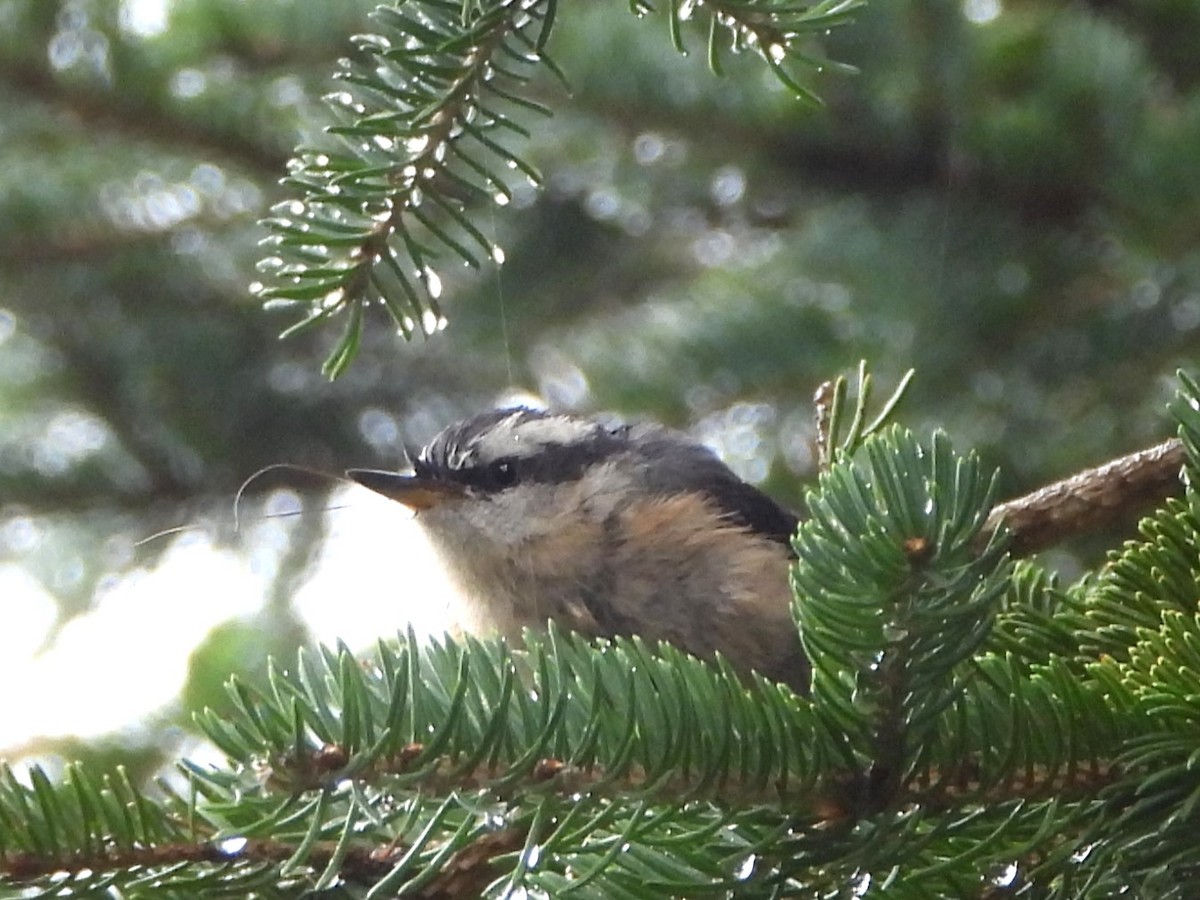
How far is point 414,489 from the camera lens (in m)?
2.47

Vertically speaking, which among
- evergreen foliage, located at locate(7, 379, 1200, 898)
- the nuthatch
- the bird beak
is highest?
the bird beak

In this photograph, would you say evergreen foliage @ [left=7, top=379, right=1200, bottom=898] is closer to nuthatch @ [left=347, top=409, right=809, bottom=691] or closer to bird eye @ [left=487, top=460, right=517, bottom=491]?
nuthatch @ [left=347, top=409, right=809, bottom=691]

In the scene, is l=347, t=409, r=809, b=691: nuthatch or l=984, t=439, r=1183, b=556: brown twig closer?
l=984, t=439, r=1183, b=556: brown twig

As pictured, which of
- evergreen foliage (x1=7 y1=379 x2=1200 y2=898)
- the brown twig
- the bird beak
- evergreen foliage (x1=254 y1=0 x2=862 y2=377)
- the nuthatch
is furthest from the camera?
the bird beak

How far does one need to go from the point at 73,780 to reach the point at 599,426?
1596 millimetres

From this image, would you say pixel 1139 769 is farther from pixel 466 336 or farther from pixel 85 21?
pixel 85 21

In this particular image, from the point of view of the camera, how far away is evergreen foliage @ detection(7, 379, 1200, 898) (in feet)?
3.71

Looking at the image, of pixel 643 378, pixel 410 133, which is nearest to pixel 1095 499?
pixel 410 133

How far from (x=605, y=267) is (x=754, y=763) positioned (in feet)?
6.86

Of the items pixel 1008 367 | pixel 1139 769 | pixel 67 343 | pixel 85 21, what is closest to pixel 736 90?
pixel 1008 367

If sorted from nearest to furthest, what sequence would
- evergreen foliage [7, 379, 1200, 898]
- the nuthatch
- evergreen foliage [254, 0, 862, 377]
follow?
evergreen foliage [7, 379, 1200, 898]
evergreen foliage [254, 0, 862, 377]
the nuthatch

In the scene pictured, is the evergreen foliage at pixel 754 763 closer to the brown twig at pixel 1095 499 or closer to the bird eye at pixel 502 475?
the brown twig at pixel 1095 499

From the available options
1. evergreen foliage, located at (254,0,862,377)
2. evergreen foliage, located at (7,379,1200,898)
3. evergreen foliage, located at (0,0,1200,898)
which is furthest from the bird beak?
evergreen foliage, located at (7,379,1200,898)

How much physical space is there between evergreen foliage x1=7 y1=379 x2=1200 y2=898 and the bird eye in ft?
4.36
